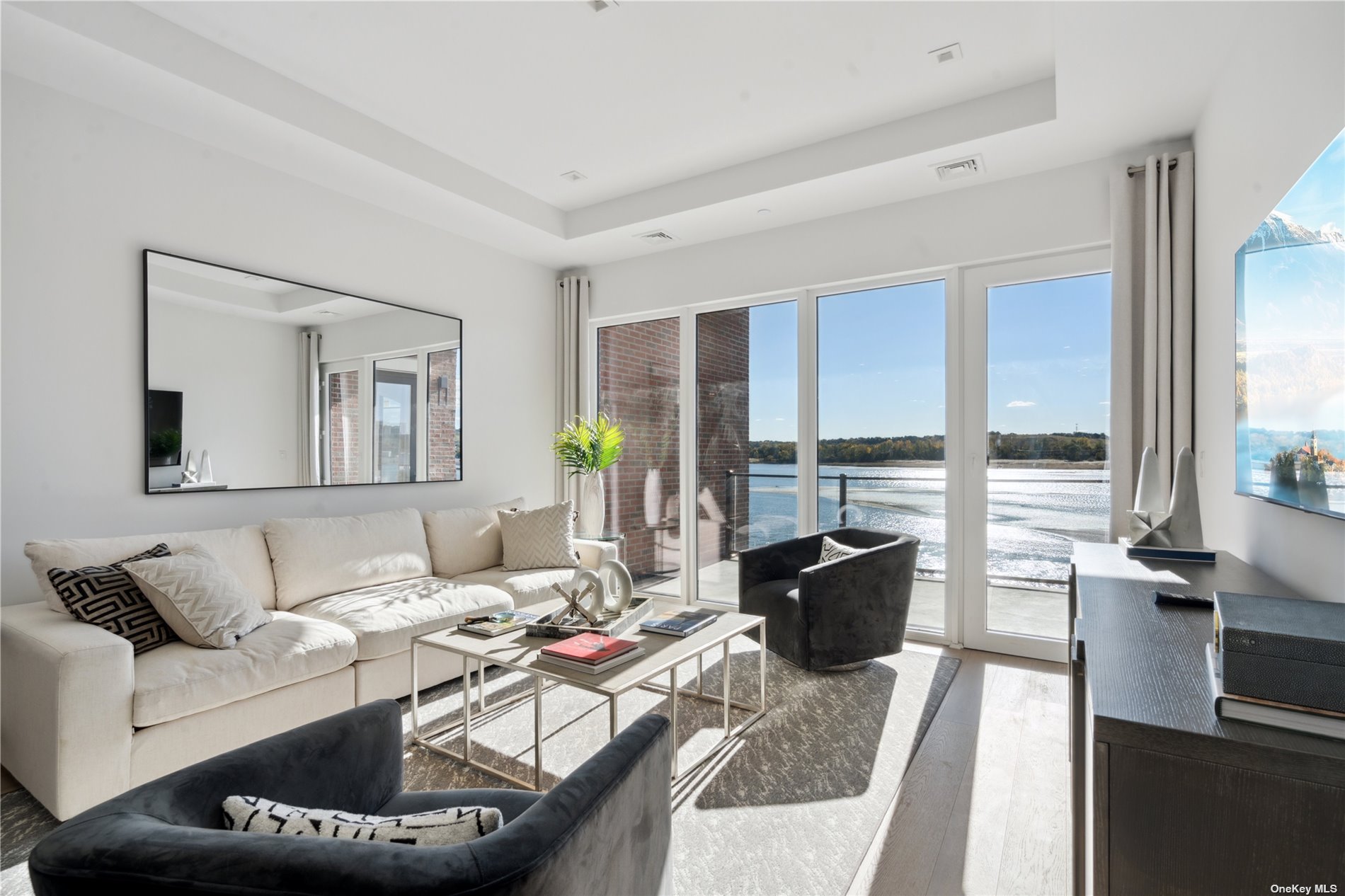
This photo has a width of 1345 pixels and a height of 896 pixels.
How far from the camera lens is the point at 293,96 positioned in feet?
9.66

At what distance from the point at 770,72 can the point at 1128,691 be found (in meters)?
2.79

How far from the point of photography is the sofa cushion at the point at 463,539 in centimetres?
389

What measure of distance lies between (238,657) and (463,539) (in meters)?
1.67

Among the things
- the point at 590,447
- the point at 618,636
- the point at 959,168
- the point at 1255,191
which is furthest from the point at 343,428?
the point at 1255,191

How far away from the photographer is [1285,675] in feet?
2.82

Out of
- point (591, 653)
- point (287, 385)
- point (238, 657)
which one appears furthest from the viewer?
point (287, 385)

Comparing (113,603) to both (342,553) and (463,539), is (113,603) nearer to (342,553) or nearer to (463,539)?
(342,553)

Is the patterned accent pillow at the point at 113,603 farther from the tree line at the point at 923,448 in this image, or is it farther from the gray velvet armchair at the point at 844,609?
the tree line at the point at 923,448

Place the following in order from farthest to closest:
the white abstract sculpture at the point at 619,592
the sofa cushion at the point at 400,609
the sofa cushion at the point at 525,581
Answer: the sofa cushion at the point at 525,581
the sofa cushion at the point at 400,609
the white abstract sculpture at the point at 619,592

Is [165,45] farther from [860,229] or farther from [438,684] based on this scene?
[860,229]

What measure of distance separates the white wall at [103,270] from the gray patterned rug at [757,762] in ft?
3.85

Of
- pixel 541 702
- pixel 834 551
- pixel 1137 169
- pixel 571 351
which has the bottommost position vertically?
pixel 541 702

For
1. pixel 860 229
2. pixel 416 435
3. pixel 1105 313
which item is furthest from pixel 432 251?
pixel 1105 313

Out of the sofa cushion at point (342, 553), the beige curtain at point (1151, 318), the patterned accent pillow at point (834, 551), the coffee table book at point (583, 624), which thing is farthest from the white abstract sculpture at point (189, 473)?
the beige curtain at point (1151, 318)
